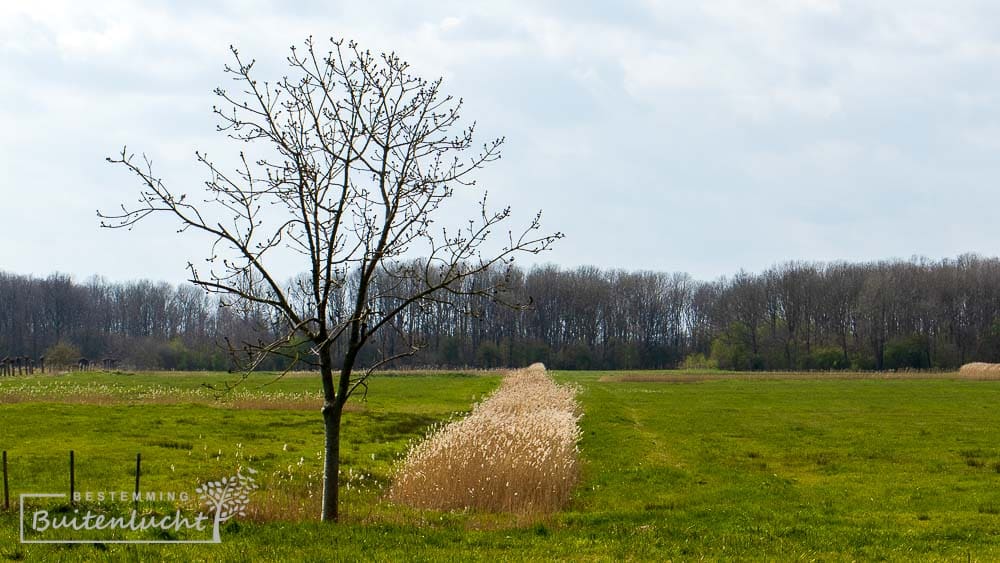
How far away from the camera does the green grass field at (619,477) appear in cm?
1047

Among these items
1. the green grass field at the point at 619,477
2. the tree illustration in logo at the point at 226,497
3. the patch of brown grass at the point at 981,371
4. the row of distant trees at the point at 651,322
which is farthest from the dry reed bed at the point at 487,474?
the row of distant trees at the point at 651,322

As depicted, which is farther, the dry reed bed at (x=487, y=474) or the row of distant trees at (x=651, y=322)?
the row of distant trees at (x=651, y=322)

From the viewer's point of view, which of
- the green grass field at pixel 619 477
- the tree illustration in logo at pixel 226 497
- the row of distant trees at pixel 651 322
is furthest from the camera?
the row of distant trees at pixel 651 322

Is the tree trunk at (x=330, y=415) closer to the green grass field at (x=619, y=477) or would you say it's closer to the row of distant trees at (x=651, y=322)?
the green grass field at (x=619, y=477)

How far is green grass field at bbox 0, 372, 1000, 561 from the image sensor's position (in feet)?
34.3

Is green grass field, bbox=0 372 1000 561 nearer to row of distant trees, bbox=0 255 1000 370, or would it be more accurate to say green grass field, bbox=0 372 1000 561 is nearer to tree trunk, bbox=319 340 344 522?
tree trunk, bbox=319 340 344 522

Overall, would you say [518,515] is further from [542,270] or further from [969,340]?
[542,270]

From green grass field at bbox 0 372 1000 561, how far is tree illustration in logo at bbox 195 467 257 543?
0.35 metres

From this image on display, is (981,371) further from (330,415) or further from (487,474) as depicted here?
(330,415)

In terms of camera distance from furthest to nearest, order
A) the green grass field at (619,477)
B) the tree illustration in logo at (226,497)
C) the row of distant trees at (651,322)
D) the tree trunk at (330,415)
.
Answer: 1. the row of distant trees at (651,322)
2. the tree illustration in logo at (226,497)
3. the green grass field at (619,477)
4. the tree trunk at (330,415)

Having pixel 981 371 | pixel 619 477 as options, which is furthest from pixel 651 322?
pixel 619 477

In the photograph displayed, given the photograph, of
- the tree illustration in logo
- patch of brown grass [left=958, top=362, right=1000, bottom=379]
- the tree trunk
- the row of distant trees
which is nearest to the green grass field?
the tree illustration in logo

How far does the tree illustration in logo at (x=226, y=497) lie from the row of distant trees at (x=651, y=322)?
8885 cm

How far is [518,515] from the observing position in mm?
13273
